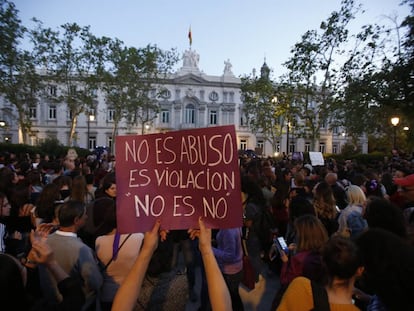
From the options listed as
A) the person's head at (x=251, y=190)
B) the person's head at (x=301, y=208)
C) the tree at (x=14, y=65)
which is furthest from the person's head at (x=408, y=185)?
the tree at (x=14, y=65)

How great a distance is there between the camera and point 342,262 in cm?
217

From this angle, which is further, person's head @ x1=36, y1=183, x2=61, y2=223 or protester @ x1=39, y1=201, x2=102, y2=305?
person's head @ x1=36, y1=183, x2=61, y2=223

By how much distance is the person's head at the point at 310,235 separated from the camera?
118 inches

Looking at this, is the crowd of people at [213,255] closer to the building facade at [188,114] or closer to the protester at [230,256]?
the protester at [230,256]

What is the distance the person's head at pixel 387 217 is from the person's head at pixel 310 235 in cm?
67

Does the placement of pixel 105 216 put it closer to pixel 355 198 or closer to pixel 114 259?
pixel 114 259

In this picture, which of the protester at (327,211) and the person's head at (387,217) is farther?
the protester at (327,211)

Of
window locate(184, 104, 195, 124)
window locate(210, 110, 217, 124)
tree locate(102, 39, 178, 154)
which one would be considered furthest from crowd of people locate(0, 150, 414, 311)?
window locate(210, 110, 217, 124)

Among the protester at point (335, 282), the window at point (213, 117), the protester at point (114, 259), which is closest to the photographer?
the protester at point (335, 282)

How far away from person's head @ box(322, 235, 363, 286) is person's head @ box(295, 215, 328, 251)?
0.71 meters

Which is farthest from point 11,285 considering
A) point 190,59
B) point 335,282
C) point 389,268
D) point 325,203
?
point 190,59

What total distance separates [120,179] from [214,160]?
639 millimetres

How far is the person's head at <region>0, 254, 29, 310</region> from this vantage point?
5.20 feet

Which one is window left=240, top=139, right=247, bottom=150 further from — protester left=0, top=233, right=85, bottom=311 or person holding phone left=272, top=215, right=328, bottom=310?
protester left=0, top=233, right=85, bottom=311
